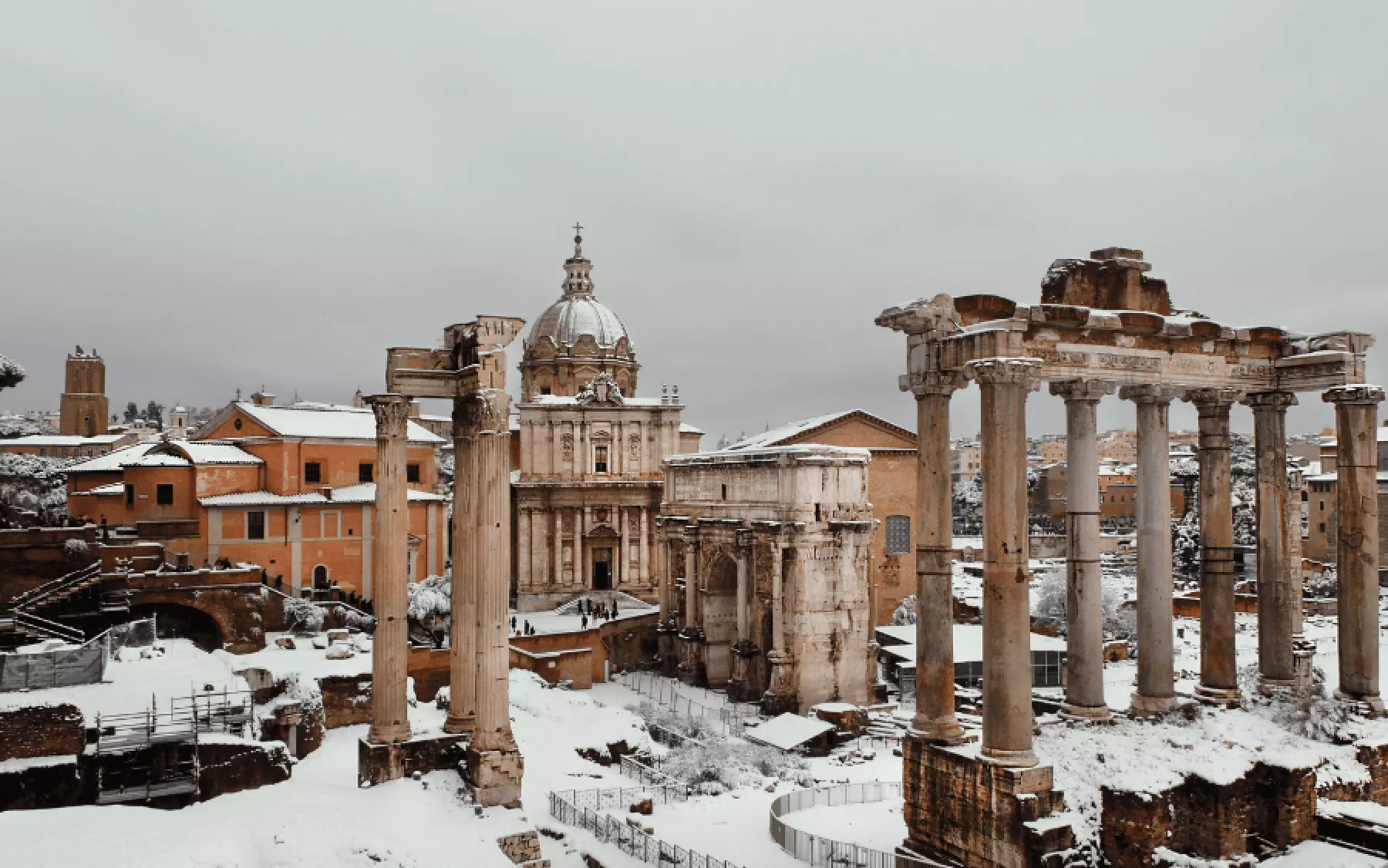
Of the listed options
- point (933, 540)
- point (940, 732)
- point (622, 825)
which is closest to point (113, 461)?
point (622, 825)

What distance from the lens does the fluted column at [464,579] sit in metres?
14.6

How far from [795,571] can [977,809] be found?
19291mm

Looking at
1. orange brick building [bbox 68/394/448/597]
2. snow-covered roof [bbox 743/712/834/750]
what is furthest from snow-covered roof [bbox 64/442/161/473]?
snow-covered roof [bbox 743/712/834/750]

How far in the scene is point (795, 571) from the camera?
3108cm

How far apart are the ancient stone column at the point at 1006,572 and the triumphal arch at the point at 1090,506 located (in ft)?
0.07

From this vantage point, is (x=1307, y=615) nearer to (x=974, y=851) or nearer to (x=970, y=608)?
(x=970, y=608)

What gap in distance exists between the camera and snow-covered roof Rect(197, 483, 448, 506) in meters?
33.7

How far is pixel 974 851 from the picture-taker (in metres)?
11.7

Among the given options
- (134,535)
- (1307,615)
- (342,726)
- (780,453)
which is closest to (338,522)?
(134,535)

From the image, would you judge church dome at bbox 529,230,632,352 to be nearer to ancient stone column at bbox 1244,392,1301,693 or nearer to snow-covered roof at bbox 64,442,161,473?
snow-covered roof at bbox 64,442,161,473

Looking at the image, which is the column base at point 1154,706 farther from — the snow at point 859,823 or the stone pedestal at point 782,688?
the stone pedestal at point 782,688

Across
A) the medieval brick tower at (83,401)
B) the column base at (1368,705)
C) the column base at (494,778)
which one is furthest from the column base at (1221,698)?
the medieval brick tower at (83,401)

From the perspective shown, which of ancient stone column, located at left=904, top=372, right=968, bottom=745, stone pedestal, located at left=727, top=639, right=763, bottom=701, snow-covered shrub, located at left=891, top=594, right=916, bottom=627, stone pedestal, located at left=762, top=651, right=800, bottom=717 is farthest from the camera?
snow-covered shrub, located at left=891, top=594, right=916, bottom=627

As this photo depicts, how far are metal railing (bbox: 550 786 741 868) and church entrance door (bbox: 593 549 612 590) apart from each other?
24316mm
